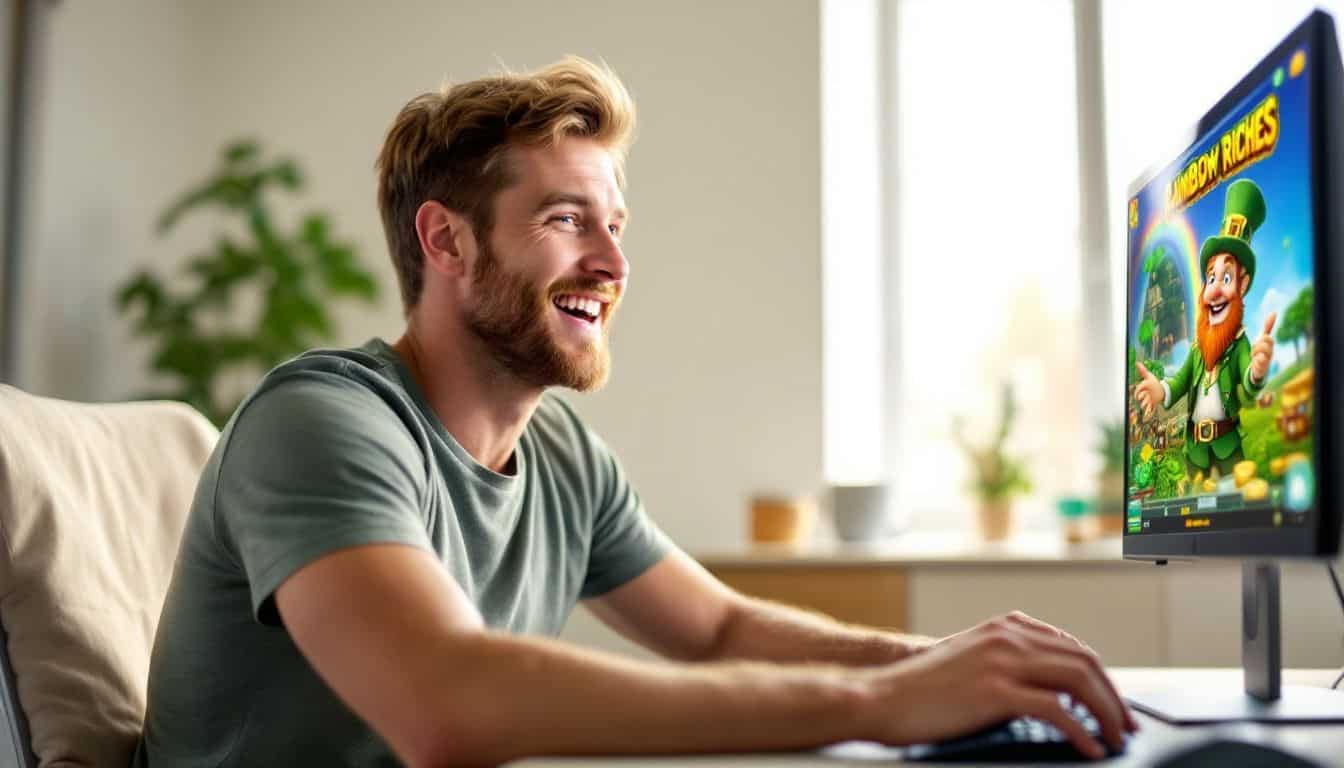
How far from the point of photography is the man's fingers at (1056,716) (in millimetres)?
789

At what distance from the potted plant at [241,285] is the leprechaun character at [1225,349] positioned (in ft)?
8.53

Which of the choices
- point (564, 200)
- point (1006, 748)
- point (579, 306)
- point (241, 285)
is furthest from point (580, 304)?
point (241, 285)

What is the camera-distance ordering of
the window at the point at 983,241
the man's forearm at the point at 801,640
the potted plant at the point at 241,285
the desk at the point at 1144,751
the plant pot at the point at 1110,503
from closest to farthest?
the desk at the point at 1144,751
the man's forearm at the point at 801,640
the plant pot at the point at 1110,503
the potted plant at the point at 241,285
the window at the point at 983,241

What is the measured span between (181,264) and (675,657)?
2.67m

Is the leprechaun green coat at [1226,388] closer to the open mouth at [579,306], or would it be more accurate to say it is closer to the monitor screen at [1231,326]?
the monitor screen at [1231,326]

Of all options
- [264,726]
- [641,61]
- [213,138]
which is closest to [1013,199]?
[641,61]

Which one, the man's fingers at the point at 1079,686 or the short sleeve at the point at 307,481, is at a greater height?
the short sleeve at the point at 307,481

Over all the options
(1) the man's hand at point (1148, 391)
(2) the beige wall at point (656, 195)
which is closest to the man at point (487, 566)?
(1) the man's hand at point (1148, 391)

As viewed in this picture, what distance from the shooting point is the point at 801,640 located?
1.45 meters

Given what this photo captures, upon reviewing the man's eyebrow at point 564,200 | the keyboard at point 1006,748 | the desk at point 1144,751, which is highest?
the man's eyebrow at point 564,200

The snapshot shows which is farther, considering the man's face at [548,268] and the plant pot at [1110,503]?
the plant pot at [1110,503]

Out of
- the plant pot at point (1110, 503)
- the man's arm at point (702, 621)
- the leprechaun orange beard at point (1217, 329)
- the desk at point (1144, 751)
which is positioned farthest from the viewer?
the plant pot at point (1110, 503)

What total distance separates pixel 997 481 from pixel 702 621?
177 centimetres

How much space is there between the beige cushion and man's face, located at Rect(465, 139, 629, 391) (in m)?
0.41
